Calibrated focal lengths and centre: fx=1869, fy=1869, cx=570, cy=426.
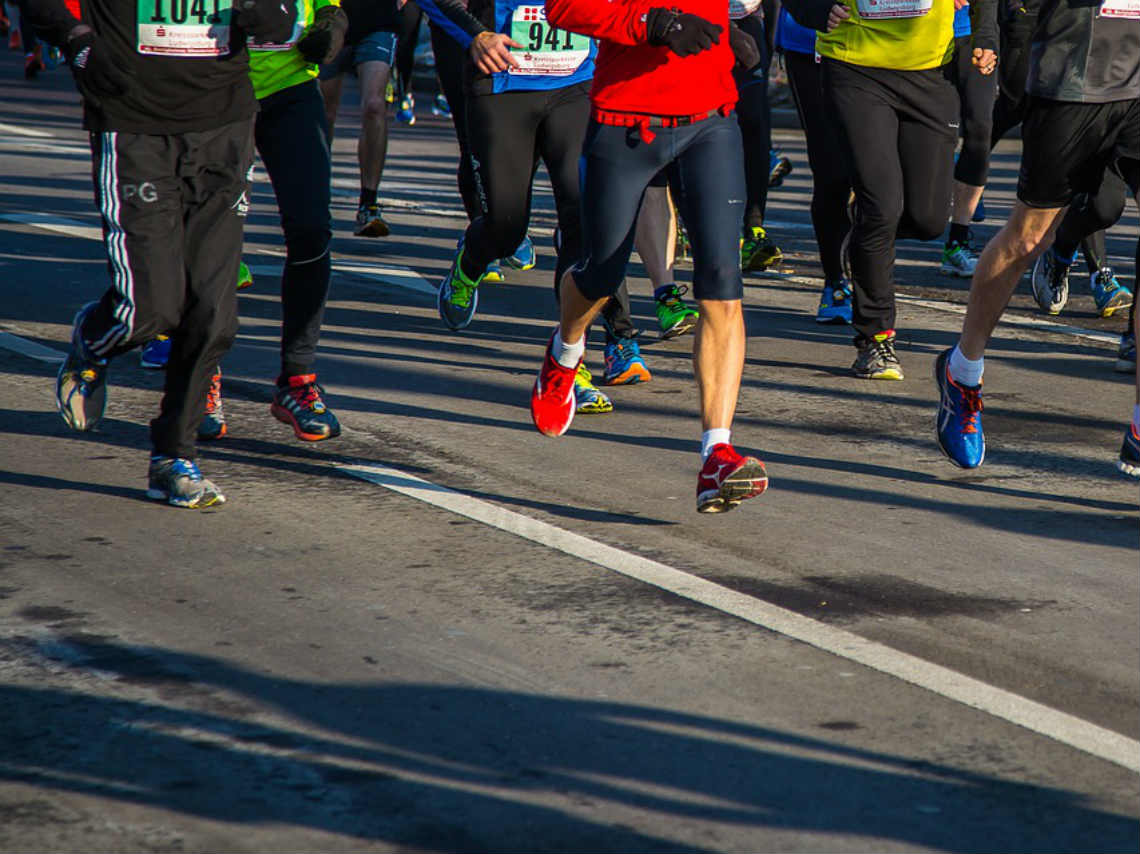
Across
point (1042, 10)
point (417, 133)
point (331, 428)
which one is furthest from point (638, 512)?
point (417, 133)

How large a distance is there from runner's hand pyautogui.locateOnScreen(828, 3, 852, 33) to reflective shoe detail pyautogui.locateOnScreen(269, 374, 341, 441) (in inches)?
103

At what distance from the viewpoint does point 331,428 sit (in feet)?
21.7

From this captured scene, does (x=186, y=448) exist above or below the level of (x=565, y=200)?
below

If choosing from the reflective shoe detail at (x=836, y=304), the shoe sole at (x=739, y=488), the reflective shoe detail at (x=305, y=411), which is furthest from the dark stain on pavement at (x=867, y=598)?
the reflective shoe detail at (x=836, y=304)

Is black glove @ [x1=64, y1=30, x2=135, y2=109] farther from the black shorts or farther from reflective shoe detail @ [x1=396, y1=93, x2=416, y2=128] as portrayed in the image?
reflective shoe detail @ [x1=396, y1=93, x2=416, y2=128]

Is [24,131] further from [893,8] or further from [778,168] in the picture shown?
[893,8]

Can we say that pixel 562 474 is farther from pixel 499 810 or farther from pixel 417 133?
pixel 417 133

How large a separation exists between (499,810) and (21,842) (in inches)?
34.2

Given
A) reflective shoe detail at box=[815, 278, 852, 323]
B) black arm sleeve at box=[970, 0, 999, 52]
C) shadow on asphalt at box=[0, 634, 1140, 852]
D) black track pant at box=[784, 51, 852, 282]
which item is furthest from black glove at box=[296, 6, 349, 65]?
black arm sleeve at box=[970, 0, 999, 52]

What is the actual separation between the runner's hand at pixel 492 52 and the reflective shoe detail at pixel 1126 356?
3102 millimetres

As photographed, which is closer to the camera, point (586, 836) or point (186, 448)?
point (586, 836)

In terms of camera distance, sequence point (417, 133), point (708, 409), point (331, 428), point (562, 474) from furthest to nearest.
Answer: point (417, 133)
point (331, 428)
point (562, 474)
point (708, 409)

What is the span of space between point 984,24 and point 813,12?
2.06 metres

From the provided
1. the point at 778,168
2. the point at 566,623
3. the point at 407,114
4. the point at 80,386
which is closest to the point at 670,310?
the point at 80,386
